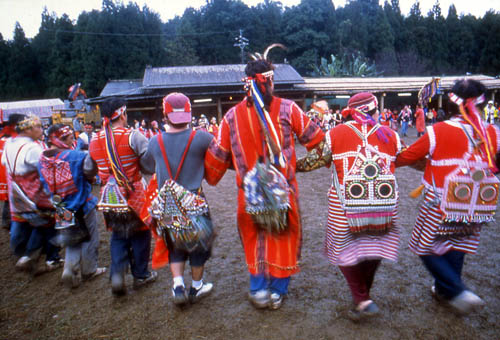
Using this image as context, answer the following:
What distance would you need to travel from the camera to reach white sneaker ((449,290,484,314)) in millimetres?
2057

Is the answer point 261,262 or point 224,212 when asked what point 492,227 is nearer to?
point 261,262

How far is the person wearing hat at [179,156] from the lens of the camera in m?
2.44

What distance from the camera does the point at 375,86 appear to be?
2222 centimetres

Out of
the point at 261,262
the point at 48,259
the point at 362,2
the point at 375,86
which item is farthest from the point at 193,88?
the point at 362,2

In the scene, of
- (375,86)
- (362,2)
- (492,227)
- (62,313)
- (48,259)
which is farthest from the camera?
(362,2)

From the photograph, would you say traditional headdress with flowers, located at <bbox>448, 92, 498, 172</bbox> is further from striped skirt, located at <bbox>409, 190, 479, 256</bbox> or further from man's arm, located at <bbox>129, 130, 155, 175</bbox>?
man's arm, located at <bbox>129, 130, 155, 175</bbox>

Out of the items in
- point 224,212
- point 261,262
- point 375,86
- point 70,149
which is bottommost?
point 224,212

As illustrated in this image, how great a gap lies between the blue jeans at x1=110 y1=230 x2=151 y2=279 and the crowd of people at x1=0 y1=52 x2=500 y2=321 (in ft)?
0.04

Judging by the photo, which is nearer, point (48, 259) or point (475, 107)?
point (475, 107)

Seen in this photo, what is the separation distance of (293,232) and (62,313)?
2.11 metres

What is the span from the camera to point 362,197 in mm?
2145

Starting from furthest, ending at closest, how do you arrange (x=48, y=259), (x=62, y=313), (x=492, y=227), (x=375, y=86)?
(x=375, y=86) → (x=492, y=227) → (x=48, y=259) → (x=62, y=313)

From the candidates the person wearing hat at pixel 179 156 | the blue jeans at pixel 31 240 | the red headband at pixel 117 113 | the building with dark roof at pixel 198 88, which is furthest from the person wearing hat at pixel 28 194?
the building with dark roof at pixel 198 88

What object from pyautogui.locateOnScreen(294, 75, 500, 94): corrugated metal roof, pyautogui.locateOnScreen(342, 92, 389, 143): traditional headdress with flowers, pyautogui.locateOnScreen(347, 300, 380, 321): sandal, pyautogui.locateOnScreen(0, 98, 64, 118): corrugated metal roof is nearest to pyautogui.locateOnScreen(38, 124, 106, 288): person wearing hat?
pyautogui.locateOnScreen(342, 92, 389, 143): traditional headdress with flowers
